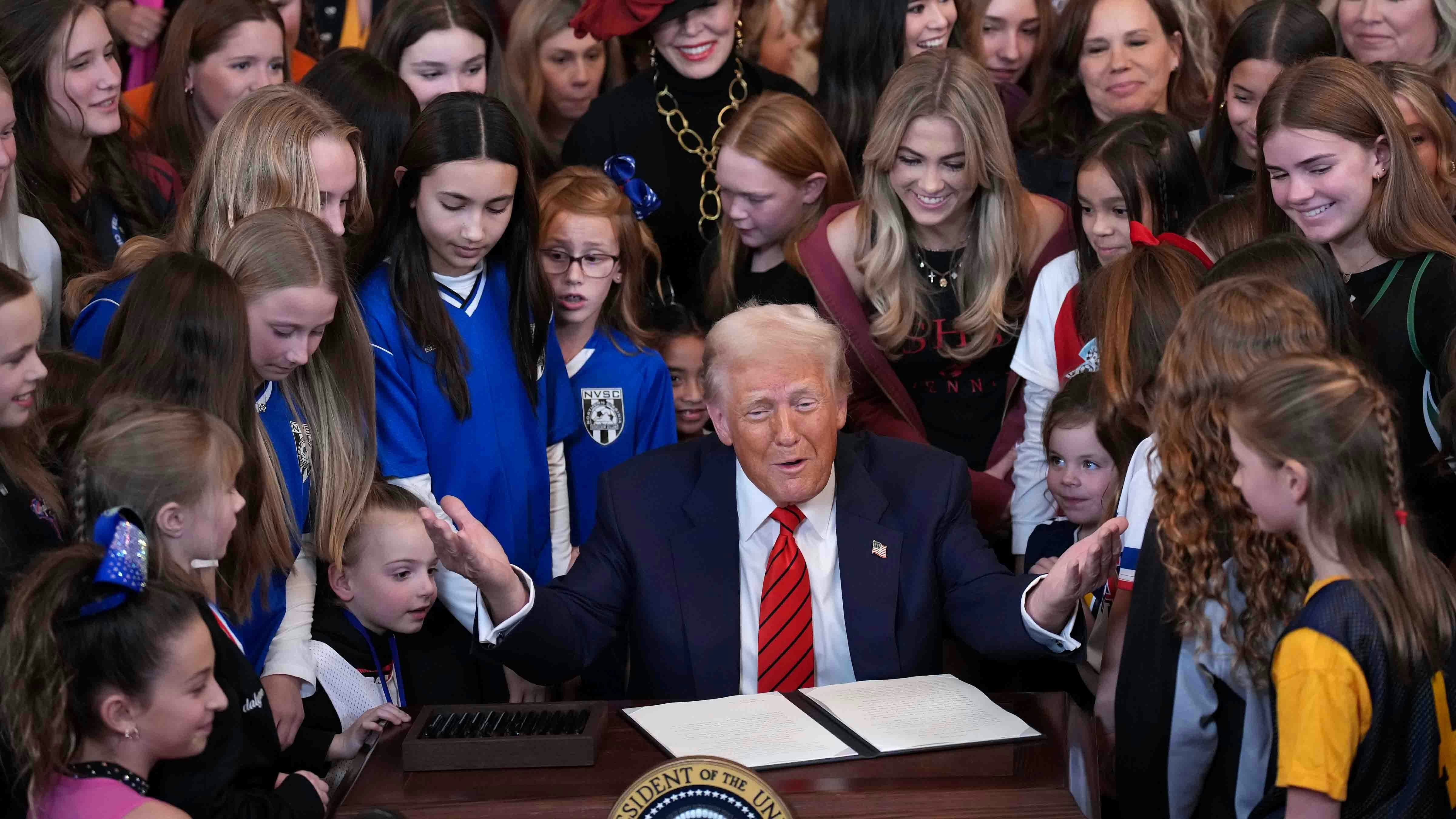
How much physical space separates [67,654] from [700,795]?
0.98 m

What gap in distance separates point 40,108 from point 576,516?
63.1 inches

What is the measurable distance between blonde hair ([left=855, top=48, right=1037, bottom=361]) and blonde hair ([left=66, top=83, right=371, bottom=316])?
139cm

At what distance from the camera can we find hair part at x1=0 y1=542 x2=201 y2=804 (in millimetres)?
2273

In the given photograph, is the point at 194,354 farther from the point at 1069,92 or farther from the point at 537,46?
the point at 1069,92

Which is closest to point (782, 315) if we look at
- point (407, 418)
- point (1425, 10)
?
point (407, 418)

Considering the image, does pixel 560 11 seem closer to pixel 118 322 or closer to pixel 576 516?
pixel 576 516

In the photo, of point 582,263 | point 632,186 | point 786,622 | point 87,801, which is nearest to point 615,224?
point 582,263

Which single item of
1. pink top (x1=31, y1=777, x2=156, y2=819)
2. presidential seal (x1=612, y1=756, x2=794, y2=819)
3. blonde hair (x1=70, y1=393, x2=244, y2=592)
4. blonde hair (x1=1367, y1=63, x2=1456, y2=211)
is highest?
blonde hair (x1=1367, y1=63, x2=1456, y2=211)

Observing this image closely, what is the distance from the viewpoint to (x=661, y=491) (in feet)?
10.2

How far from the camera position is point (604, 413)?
4.03 metres

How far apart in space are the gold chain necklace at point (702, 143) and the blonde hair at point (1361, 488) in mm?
2578

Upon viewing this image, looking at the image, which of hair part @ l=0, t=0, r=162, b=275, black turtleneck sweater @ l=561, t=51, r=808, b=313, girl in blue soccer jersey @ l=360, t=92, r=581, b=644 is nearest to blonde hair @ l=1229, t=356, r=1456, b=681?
girl in blue soccer jersey @ l=360, t=92, r=581, b=644

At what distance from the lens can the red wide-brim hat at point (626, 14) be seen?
4547 millimetres

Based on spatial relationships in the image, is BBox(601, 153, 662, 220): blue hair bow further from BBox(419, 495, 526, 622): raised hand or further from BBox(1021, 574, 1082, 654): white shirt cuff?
BBox(1021, 574, 1082, 654): white shirt cuff
